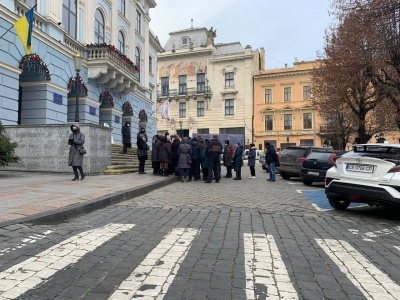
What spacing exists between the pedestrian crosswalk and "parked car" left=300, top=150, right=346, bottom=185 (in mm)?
8269

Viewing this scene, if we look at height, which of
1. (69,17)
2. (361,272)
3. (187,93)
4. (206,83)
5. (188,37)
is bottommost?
(361,272)

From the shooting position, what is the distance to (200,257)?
381 centimetres

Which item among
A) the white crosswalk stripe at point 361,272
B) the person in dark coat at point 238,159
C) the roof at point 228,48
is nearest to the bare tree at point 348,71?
the person in dark coat at point 238,159

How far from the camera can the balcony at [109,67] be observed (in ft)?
67.9

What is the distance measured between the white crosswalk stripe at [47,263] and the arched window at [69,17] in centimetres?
1798

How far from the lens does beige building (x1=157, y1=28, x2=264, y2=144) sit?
51719mm

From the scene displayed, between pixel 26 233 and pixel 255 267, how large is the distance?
116 inches

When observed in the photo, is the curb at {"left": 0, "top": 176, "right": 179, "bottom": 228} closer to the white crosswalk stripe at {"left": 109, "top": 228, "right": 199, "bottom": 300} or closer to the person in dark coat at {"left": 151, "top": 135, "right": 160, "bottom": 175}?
the white crosswalk stripe at {"left": 109, "top": 228, "right": 199, "bottom": 300}

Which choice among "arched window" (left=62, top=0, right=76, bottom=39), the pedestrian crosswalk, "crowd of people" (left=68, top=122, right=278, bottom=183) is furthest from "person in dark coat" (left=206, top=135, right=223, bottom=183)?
"arched window" (left=62, top=0, right=76, bottom=39)

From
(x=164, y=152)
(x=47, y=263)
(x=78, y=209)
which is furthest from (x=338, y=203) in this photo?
(x=164, y=152)

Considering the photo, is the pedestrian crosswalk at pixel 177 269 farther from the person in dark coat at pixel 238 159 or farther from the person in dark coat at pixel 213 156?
the person in dark coat at pixel 238 159

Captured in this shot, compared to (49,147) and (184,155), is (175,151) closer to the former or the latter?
(184,155)

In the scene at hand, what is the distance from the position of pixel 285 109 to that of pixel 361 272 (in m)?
49.1

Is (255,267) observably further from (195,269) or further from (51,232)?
(51,232)
